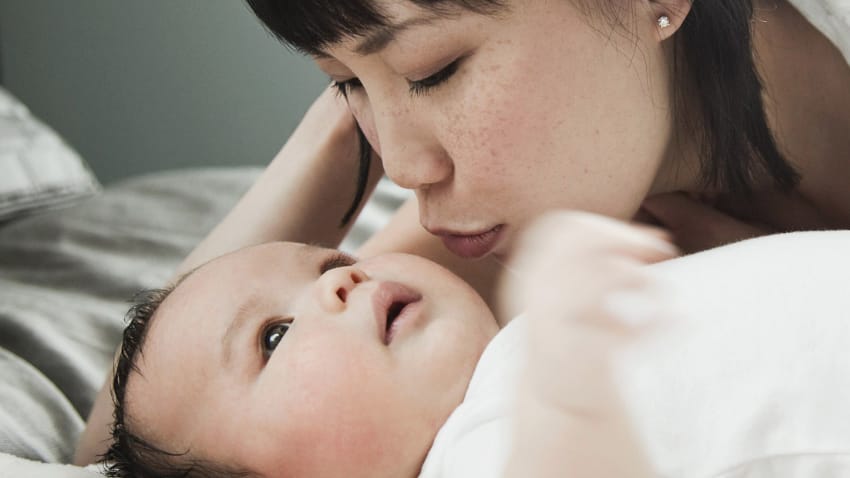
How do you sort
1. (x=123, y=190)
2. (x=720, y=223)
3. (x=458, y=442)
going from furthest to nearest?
(x=123, y=190), (x=720, y=223), (x=458, y=442)

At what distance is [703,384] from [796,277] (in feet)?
0.36

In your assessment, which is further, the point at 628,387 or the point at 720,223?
the point at 720,223

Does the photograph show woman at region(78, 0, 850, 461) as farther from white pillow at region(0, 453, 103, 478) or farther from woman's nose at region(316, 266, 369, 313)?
white pillow at region(0, 453, 103, 478)

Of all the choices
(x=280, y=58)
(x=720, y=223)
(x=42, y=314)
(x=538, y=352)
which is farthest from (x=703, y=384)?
(x=280, y=58)

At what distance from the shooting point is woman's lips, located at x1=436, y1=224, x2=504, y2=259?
38.4 inches

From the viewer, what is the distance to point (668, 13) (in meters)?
0.95

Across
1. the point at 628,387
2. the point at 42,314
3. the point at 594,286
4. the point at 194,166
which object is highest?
the point at 594,286

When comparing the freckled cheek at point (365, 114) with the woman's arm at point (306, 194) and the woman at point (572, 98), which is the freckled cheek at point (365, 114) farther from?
the woman's arm at point (306, 194)

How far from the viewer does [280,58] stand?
9.89 ft

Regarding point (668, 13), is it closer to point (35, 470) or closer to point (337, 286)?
point (337, 286)

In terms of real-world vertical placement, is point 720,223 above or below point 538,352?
below

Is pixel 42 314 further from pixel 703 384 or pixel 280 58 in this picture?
pixel 280 58

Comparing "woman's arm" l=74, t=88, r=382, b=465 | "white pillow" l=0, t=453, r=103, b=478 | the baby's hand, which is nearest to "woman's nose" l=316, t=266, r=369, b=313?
"white pillow" l=0, t=453, r=103, b=478

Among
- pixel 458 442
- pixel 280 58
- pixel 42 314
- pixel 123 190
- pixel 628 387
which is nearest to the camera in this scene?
pixel 628 387
